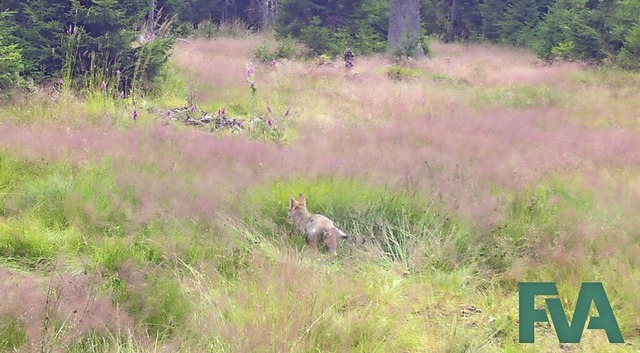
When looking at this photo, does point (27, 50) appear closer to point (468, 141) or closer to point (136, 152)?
point (136, 152)

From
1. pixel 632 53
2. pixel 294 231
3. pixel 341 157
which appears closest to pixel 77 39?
pixel 341 157

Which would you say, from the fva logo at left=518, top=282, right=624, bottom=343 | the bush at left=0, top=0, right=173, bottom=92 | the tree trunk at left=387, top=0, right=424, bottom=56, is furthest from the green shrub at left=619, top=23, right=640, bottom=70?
the fva logo at left=518, top=282, right=624, bottom=343

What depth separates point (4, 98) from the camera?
264 inches

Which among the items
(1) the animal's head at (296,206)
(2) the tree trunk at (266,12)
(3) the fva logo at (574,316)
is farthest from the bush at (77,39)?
(2) the tree trunk at (266,12)

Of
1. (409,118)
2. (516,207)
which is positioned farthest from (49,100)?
(516,207)

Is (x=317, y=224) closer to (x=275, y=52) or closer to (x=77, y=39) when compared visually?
(x=77, y=39)

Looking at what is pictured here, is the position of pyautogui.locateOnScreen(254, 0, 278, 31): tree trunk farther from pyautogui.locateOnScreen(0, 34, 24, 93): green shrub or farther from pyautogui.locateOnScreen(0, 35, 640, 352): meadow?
pyautogui.locateOnScreen(0, 35, 640, 352): meadow

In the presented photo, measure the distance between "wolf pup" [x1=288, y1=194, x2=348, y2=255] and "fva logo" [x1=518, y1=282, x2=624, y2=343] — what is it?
4.04 ft

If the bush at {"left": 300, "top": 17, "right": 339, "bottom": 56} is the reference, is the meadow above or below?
above

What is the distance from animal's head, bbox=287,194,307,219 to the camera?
394 centimetres

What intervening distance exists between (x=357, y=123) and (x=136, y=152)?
9.51ft

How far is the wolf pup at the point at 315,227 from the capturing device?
371cm

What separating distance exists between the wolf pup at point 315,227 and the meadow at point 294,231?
0.25 ft

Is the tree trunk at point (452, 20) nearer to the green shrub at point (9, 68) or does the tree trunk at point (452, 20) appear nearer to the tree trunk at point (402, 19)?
the tree trunk at point (402, 19)
